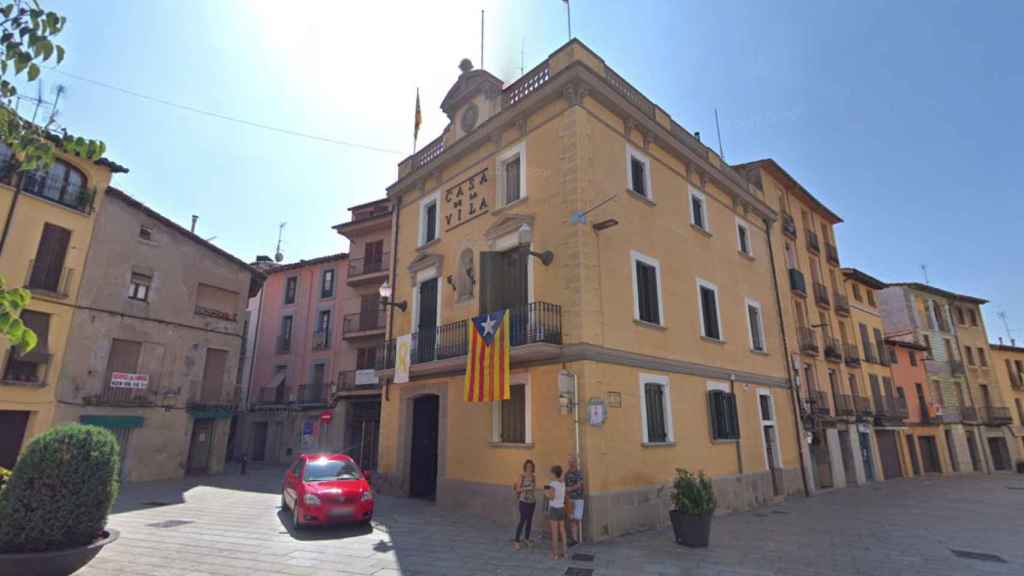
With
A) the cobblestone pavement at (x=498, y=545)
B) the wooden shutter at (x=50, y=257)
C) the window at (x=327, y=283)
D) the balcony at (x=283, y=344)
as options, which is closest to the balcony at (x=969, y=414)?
the cobblestone pavement at (x=498, y=545)

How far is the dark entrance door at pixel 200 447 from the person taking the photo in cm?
2355

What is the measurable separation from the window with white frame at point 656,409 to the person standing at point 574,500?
2.81 metres

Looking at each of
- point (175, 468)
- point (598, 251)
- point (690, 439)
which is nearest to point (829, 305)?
point (690, 439)

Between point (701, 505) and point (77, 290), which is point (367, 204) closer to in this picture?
point (77, 290)

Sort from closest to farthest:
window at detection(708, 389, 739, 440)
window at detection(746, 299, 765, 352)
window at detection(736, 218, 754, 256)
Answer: window at detection(708, 389, 739, 440) < window at detection(746, 299, 765, 352) < window at detection(736, 218, 754, 256)

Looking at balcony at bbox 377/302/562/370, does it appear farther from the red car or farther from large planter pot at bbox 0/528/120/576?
large planter pot at bbox 0/528/120/576

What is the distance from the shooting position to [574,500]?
9.95m

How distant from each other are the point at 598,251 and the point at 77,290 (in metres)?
20.5

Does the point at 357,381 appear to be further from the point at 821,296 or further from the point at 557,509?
the point at 821,296

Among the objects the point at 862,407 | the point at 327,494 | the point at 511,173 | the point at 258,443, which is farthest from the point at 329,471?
the point at 862,407

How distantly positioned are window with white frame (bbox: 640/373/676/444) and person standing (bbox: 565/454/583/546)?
2.81 m

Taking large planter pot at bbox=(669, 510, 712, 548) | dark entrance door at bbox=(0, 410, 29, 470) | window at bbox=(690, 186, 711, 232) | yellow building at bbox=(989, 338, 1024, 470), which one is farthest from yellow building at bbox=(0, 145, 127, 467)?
yellow building at bbox=(989, 338, 1024, 470)

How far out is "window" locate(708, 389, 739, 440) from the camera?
578 inches

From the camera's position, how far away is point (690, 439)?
13.6 m
